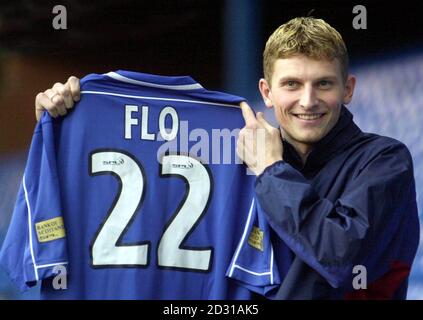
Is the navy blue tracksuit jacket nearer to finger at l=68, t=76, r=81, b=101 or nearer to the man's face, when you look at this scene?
the man's face

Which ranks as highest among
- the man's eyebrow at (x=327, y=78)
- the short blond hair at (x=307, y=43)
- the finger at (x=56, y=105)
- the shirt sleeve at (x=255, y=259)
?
the short blond hair at (x=307, y=43)

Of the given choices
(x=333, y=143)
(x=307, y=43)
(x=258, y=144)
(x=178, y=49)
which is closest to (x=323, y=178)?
(x=333, y=143)

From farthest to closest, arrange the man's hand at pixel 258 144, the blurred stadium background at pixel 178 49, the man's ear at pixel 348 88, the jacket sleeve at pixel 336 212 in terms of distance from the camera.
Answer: the blurred stadium background at pixel 178 49
the man's ear at pixel 348 88
the man's hand at pixel 258 144
the jacket sleeve at pixel 336 212

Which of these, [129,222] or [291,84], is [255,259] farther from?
[291,84]

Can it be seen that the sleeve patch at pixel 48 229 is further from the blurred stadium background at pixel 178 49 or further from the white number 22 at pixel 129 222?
the blurred stadium background at pixel 178 49

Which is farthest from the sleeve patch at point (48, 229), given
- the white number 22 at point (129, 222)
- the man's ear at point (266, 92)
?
the man's ear at point (266, 92)

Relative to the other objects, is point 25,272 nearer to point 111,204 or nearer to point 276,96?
point 111,204

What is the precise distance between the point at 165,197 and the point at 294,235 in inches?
19.4

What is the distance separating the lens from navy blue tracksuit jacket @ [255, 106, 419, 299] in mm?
2326

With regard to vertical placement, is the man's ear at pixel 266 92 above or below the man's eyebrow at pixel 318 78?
below

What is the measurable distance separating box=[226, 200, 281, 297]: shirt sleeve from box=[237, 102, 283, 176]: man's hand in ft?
0.51

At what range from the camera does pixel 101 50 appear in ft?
9.93

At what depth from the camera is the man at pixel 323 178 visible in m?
2.34
